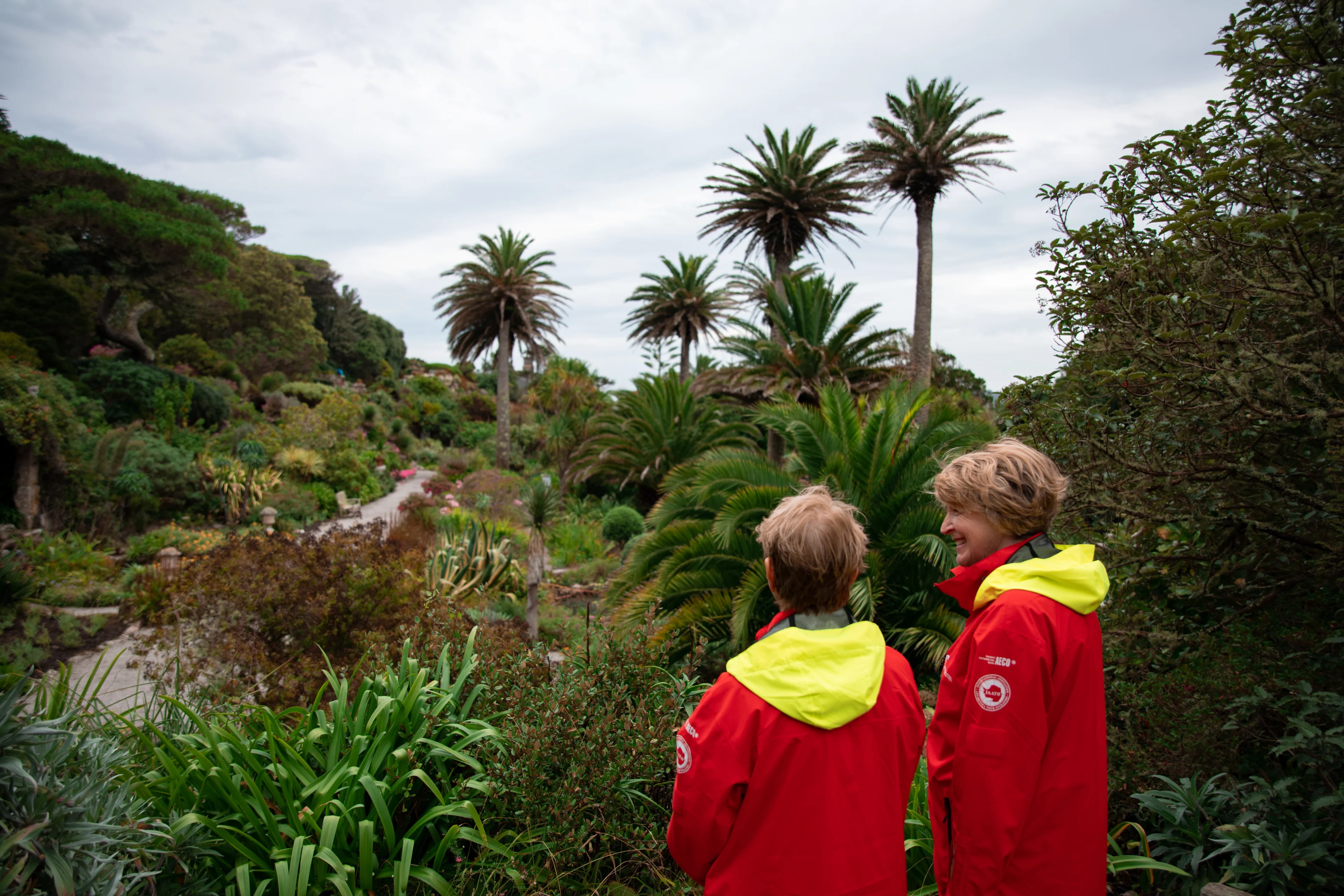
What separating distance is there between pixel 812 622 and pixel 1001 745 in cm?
50

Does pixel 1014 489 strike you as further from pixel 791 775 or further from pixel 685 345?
pixel 685 345

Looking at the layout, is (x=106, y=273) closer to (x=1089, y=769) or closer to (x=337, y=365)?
(x=337, y=365)

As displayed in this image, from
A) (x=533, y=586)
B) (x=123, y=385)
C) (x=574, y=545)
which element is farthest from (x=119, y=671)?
(x=123, y=385)

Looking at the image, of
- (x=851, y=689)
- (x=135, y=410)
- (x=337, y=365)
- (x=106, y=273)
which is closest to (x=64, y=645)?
(x=851, y=689)

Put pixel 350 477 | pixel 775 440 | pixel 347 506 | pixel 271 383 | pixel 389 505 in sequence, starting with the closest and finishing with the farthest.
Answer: pixel 775 440
pixel 347 506
pixel 389 505
pixel 350 477
pixel 271 383

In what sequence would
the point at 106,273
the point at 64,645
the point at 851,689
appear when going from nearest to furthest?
1. the point at 851,689
2. the point at 64,645
3. the point at 106,273

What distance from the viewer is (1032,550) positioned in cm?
177

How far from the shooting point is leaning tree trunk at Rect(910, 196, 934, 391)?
1852 cm

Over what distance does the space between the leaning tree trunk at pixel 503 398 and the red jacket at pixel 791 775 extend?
1025 inches

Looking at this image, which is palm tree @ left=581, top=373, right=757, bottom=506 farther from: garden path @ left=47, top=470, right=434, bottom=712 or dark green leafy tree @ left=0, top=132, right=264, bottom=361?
dark green leafy tree @ left=0, top=132, right=264, bottom=361

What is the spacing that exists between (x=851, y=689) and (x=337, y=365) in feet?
155

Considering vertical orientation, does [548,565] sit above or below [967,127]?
below

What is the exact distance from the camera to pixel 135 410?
1789 centimetres

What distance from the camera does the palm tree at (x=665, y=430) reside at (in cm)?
1741
